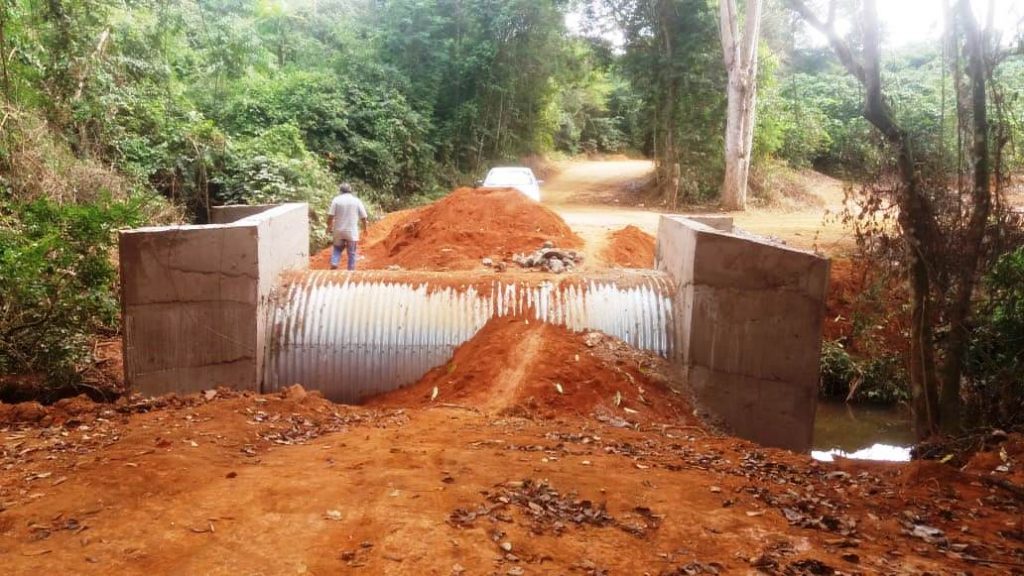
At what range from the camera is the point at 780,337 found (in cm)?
858

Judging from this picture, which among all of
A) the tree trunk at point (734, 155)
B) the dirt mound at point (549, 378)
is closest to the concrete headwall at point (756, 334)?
the dirt mound at point (549, 378)

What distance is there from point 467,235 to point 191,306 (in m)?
7.66

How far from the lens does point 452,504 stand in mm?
4953

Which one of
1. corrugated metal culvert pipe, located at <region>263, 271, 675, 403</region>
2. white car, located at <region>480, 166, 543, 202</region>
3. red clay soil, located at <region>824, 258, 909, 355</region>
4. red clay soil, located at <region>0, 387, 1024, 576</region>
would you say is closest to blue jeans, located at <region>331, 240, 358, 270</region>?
corrugated metal culvert pipe, located at <region>263, 271, 675, 403</region>

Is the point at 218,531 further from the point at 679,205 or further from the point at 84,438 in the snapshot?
the point at 679,205

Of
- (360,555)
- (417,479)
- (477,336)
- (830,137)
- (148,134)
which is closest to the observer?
(360,555)

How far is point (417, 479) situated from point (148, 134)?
15.0 meters

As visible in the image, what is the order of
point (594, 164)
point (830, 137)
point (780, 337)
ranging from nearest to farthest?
point (780, 337)
point (830, 137)
point (594, 164)

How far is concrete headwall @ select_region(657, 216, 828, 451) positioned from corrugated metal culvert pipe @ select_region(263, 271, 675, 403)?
71 cm

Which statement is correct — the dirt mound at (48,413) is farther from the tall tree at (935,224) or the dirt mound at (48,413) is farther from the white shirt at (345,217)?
the tall tree at (935,224)

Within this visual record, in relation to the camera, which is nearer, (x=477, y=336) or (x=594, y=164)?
(x=477, y=336)

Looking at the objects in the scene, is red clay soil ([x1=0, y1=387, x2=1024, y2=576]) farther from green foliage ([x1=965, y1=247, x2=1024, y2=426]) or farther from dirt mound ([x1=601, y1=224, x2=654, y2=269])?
dirt mound ([x1=601, y1=224, x2=654, y2=269])

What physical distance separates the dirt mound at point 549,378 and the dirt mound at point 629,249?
231 inches

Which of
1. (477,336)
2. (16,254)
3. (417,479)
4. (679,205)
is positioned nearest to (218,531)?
(417,479)
